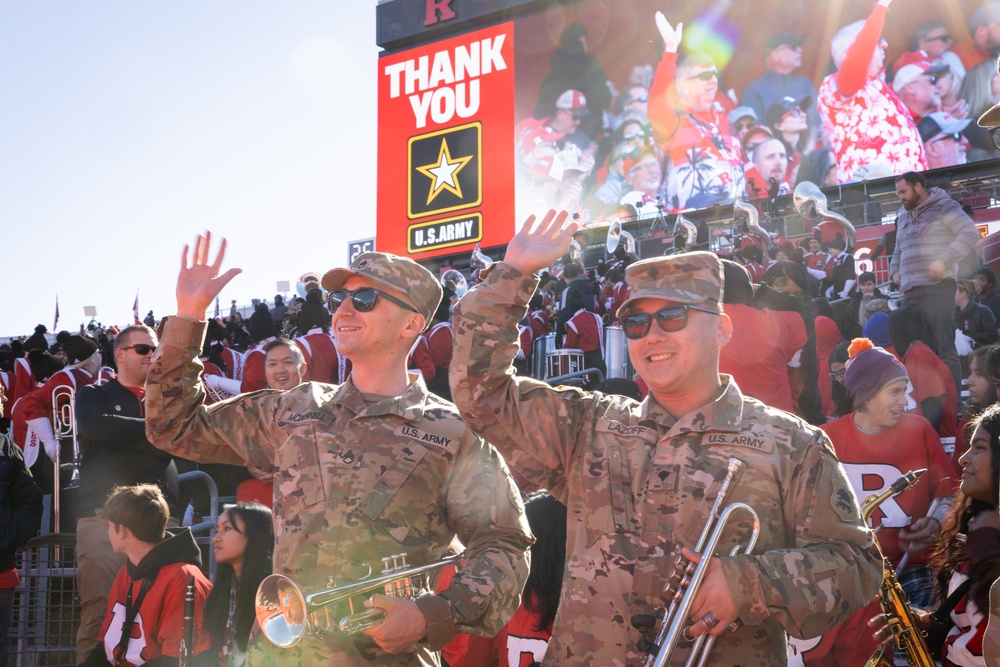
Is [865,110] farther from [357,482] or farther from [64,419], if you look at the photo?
[357,482]

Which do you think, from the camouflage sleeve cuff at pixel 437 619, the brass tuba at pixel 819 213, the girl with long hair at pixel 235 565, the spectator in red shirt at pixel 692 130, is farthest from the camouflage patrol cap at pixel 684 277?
the spectator in red shirt at pixel 692 130

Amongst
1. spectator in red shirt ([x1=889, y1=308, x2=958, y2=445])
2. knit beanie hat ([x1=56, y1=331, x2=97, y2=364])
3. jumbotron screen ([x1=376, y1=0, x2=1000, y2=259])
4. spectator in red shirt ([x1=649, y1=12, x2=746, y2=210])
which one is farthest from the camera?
spectator in red shirt ([x1=649, y1=12, x2=746, y2=210])

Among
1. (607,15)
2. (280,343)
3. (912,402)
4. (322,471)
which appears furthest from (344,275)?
(607,15)

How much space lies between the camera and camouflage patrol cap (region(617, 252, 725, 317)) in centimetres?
326

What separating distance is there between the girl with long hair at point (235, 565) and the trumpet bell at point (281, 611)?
7.60 ft

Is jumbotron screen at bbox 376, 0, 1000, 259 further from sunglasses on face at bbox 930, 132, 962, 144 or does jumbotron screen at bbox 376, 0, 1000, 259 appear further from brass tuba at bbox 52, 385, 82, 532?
brass tuba at bbox 52, 385, 82, 532

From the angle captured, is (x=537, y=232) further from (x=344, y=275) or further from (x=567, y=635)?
(x=567, y=635)

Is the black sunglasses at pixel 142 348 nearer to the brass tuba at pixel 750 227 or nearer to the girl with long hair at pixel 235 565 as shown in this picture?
the girl with long hair at pixel 235 565

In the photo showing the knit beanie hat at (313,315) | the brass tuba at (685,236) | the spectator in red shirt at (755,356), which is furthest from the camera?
the brass tuba at (685,236)

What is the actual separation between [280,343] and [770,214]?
20.6 meters

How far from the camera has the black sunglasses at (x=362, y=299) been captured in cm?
381

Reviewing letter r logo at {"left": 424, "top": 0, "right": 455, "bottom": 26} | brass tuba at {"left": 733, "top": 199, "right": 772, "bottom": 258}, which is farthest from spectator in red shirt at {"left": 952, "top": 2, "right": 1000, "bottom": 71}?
letter r logo at {"left": 424, "top": 0, "right": 455, "bottom": 26}

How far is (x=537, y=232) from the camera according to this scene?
3.32 meters

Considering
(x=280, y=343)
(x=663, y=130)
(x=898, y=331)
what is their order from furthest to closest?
(x=663, y=130)
(x=898, y=331)
(x=280, y=343)
